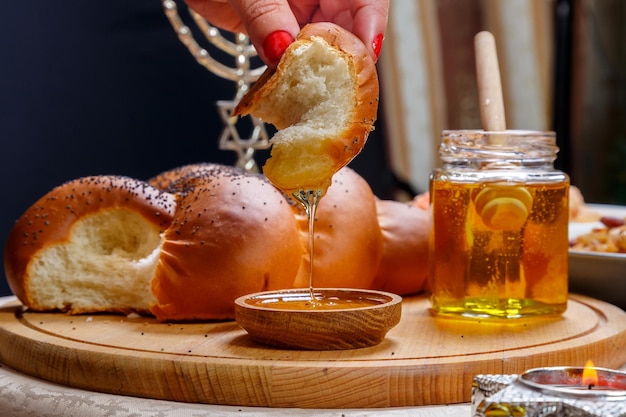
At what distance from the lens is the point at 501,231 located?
5.12 ft

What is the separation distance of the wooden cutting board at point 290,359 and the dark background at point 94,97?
3.84 feet

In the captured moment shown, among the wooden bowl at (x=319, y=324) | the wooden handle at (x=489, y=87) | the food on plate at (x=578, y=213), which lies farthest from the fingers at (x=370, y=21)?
the food on plate at (x=578, y=213)

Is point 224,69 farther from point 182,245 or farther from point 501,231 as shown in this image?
point 501,231

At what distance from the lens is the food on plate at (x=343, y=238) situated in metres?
1.67

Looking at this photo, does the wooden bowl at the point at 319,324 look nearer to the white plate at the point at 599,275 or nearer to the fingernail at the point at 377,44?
the fingernail at the point at 377,44

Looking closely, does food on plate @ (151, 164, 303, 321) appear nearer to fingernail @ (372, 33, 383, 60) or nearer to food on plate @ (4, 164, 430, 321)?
food on plate @ (4, 164, 430, 321)

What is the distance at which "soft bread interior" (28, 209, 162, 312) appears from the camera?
1.64 meters

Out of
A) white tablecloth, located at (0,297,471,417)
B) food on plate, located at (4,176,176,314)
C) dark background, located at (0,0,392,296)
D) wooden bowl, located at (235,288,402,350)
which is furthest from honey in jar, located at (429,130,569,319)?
dark background, located at (0,0,392,296)

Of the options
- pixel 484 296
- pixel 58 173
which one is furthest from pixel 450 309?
pixel 58 173

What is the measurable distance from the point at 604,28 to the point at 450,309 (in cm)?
340

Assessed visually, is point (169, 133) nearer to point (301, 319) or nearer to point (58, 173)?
point (58, 173)

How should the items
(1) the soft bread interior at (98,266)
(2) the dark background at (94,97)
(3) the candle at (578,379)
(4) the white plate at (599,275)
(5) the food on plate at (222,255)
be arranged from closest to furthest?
(3) the candle at (578,379)
(5) the food on plate at (222,255)
(1) the soft bread interior at (98,266)
(4) the white plate at (599,275)
(2) the dark background at (94,97)

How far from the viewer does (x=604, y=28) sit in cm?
455

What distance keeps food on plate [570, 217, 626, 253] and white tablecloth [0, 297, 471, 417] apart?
2.45ft
